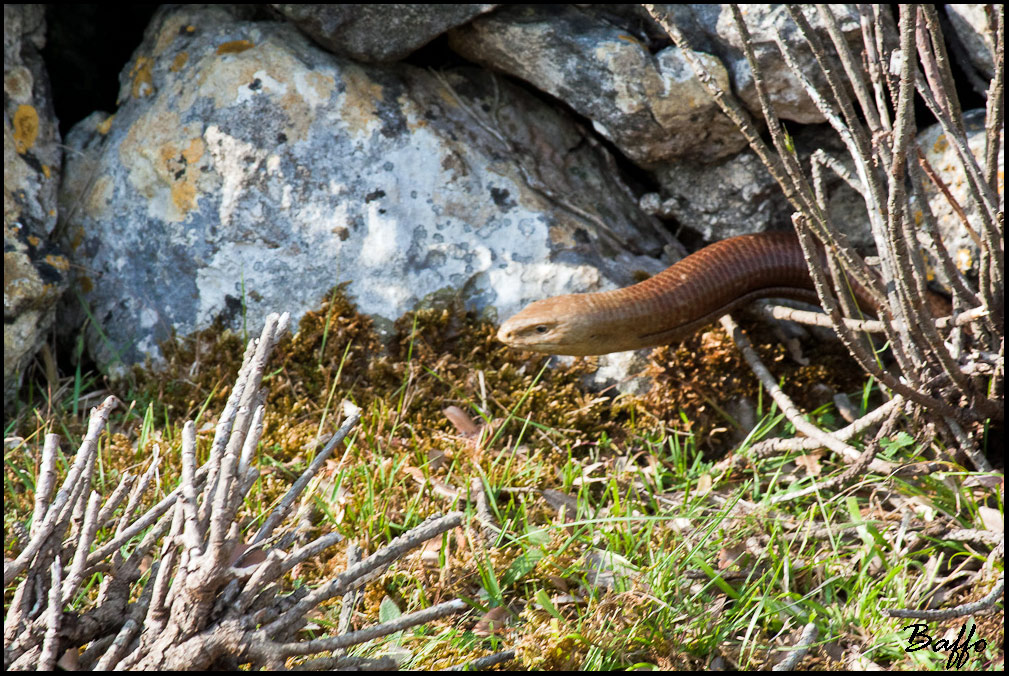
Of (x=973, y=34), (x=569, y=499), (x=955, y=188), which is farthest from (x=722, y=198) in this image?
(x=569, y=499)

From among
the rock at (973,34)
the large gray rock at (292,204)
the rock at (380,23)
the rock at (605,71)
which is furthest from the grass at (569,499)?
the rock at (973,34)

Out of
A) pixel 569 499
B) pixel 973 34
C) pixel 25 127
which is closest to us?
pixel 569 499

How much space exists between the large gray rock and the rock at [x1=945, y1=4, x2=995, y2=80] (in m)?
1.57

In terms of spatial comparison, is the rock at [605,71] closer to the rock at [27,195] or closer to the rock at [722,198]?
the rock at [722,198]

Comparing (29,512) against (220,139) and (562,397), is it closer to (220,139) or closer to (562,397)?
(220,139)

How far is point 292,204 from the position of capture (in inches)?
136

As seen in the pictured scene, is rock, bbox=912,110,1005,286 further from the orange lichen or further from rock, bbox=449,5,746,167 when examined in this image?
the orange lichen

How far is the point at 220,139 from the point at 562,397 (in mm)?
1829

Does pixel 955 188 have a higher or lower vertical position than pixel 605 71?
lower

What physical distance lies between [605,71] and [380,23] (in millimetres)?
966

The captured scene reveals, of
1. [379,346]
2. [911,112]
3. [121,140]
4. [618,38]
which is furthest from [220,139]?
[911,112]

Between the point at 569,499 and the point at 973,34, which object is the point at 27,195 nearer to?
the point at 569,499

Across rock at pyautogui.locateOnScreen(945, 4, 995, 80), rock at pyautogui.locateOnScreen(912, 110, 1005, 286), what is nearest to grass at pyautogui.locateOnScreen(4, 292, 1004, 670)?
rock at pyautogui.locateOnScreen(912, 110, 1005, 286)

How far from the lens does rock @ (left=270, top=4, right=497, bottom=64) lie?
3.33 metres
